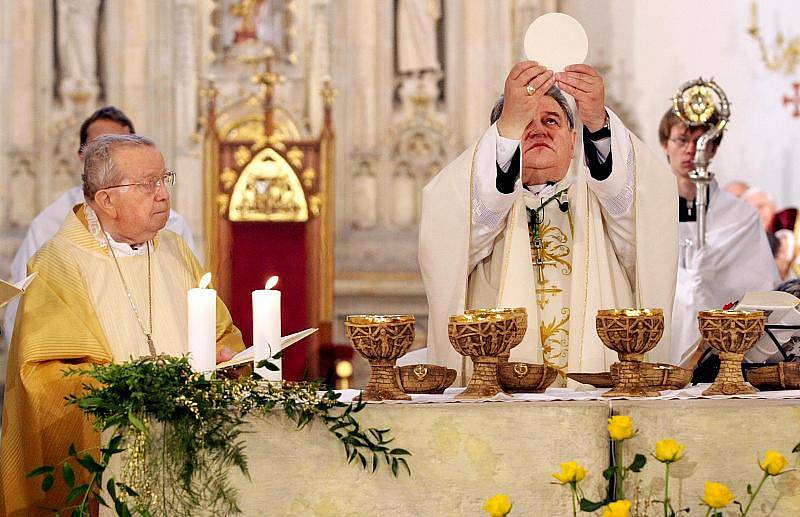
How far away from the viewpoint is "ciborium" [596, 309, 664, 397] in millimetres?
2586

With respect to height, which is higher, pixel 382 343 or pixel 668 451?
pixel 382 343

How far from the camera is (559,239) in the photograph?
3.47m

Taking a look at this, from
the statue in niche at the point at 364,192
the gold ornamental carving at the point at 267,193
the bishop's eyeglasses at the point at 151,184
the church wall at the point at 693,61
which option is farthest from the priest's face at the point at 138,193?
the church wall at the point at 693,61

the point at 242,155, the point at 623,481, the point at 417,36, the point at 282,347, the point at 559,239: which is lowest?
the point at 623,481

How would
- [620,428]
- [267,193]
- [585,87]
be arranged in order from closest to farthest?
1. [620,428]
2. [585,87]
3. [267,193]

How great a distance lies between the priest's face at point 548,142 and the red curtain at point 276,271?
14.1 ft

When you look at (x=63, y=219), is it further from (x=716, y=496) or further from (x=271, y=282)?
(x=716, y=496)

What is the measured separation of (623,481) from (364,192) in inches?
281

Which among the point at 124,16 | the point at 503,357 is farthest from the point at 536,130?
the point at 124,16

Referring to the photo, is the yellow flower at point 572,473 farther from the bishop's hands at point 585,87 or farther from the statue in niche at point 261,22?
the statue in niche at point 261,22

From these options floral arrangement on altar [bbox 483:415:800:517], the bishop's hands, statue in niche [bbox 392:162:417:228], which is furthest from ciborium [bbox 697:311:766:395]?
statue in niche [bbox 392:162:417:228]

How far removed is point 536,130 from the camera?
338 cm

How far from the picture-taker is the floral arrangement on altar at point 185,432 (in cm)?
235

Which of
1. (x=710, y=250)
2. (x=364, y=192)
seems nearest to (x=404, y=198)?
(x=364, y=192)
